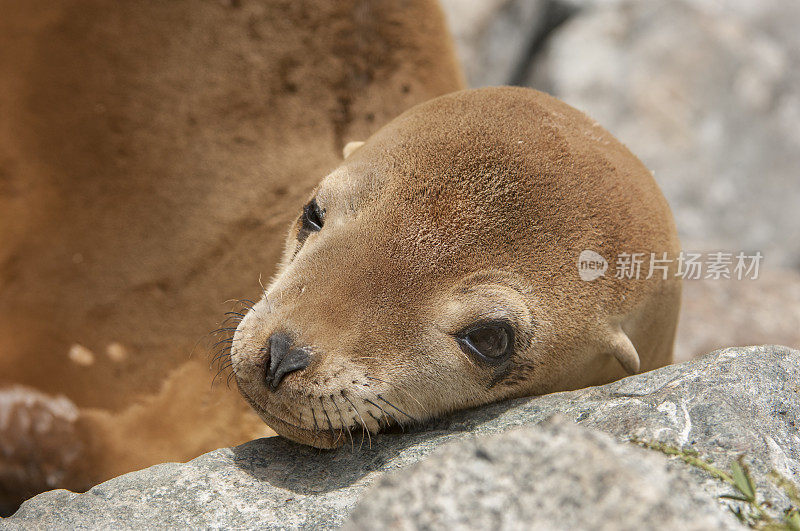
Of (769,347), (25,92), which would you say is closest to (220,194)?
(25,92)

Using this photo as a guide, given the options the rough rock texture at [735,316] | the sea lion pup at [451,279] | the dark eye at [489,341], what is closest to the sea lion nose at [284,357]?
the sea lion pup at [451,279]

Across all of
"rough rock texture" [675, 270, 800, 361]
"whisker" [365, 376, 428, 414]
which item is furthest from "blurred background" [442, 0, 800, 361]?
"whisker" [365, 376, 428, 414]

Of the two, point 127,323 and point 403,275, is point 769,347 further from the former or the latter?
point 127,323

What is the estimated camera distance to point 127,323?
3.76 metres

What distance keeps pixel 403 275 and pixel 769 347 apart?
135 centimetres

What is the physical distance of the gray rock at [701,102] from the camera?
28.7 ft

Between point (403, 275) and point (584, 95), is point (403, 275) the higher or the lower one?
the higher one

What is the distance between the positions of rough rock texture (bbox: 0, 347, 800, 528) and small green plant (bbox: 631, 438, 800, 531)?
0.03 m

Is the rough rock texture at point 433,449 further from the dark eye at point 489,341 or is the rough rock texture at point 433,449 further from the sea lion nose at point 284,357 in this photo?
the sea lion nose at point 284,357

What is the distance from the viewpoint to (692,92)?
8828 mm

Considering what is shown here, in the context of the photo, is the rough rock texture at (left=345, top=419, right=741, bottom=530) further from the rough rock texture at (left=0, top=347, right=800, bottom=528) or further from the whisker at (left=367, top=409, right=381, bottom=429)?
the whisker at (left=367, top=409, right=381, bottom=429)

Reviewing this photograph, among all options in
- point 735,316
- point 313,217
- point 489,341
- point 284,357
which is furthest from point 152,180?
point 735,316

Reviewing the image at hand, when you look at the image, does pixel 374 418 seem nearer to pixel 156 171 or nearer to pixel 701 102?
pixel 156 171

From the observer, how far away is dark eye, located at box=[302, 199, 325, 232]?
2.90 m
